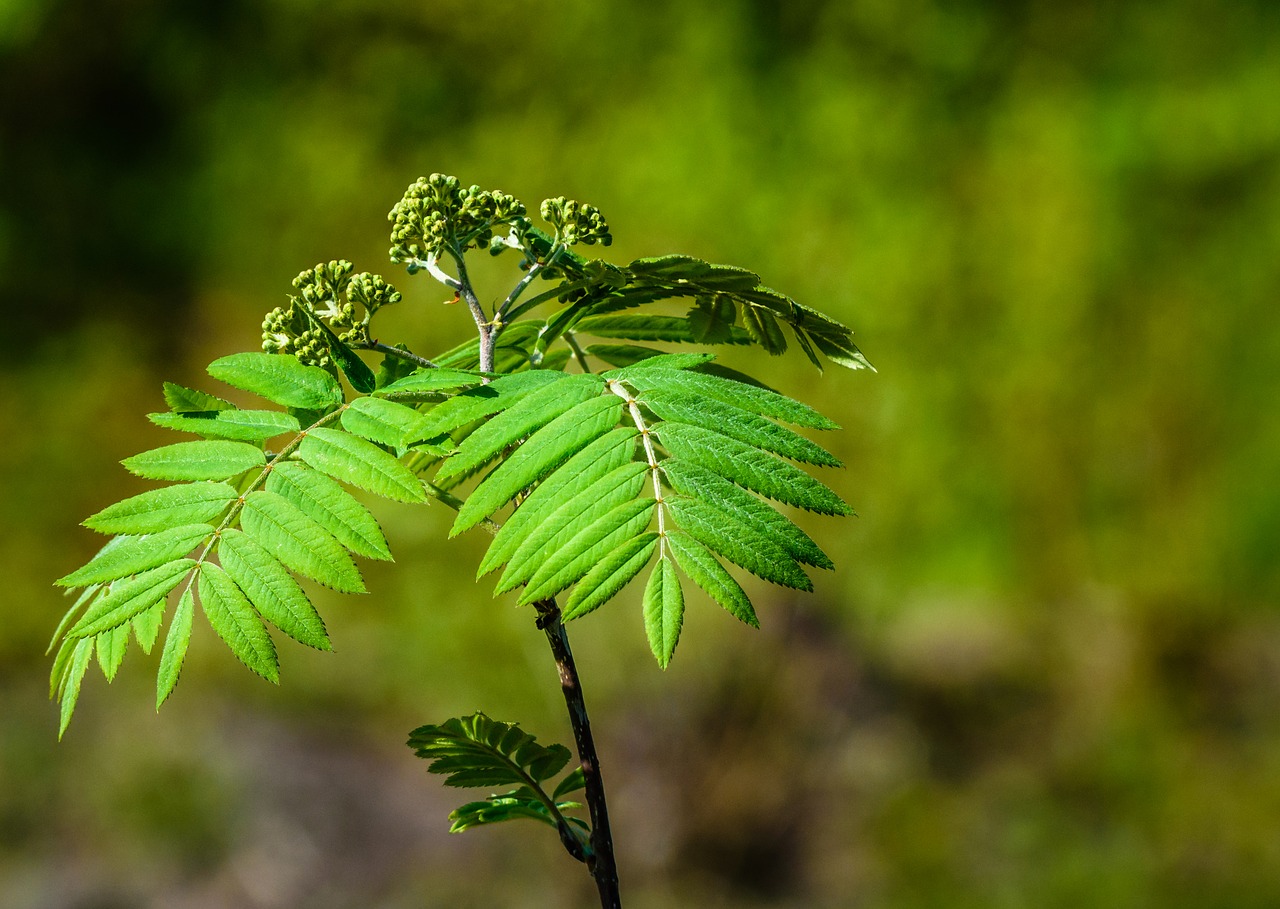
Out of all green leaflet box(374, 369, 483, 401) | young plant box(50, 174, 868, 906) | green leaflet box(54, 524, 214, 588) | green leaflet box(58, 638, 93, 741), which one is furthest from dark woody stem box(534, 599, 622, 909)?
green leaflet box(58, 638, 93, 741)

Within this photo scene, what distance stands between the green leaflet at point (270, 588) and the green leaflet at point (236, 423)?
0.41ft

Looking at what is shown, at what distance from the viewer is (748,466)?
905 mm

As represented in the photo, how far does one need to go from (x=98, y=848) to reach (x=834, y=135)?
178 inches

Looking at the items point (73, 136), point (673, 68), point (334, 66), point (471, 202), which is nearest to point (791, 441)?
point (471, 202)

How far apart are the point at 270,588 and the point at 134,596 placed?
0.46 ft

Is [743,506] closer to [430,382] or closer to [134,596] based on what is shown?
[430,382]

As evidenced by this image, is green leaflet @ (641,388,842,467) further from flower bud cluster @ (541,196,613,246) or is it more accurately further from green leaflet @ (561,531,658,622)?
flower bud cluster @ (541,196,613,246)

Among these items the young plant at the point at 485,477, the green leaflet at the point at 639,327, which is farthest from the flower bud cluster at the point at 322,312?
the green leaflet at the point at 639,327

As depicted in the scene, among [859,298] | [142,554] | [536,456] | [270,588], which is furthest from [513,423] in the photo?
[859,298]

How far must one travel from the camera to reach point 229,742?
4527 mm

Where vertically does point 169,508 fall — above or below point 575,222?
below

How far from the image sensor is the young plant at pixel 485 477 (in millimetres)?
869

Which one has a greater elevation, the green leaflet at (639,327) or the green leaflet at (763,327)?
the green leaflet at (639,327)

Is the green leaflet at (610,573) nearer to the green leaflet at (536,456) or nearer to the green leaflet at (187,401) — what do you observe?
the green leaflet at (536,456)
